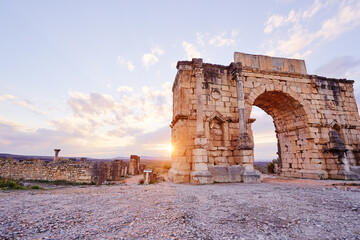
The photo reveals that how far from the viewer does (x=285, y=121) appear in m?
11.5

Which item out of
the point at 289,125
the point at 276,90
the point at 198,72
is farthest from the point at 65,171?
the point at 289,125

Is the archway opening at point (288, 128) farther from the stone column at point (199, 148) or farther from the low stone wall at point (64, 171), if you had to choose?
the low stone wall at point (64, 171)

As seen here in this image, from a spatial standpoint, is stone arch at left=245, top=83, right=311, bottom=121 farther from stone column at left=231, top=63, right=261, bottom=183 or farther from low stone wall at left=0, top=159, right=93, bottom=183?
low stone wall at left=0, top=159, right=93, bottom=183

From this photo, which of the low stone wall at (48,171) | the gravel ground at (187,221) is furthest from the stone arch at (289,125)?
the low stone wall at (48,171)

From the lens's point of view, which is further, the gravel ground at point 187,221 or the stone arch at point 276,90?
the stone arch at point 276,90

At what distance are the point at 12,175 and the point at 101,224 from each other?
50.4 ft

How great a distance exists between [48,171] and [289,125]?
1729 centimetres

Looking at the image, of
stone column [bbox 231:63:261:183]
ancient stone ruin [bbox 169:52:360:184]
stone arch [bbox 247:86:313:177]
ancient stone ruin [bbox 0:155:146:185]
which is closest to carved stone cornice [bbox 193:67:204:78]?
ancient stone ruin [bbox 169:52:360:184]

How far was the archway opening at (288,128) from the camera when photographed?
10172mm

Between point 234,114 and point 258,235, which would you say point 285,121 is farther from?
point 258,235

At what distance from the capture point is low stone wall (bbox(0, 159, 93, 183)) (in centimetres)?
1167

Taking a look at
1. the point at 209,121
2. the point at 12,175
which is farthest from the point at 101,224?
the point at 12,175

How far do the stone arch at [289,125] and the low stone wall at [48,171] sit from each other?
11782 millimetres

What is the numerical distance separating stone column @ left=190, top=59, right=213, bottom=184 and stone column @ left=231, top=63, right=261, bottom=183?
176 cm
